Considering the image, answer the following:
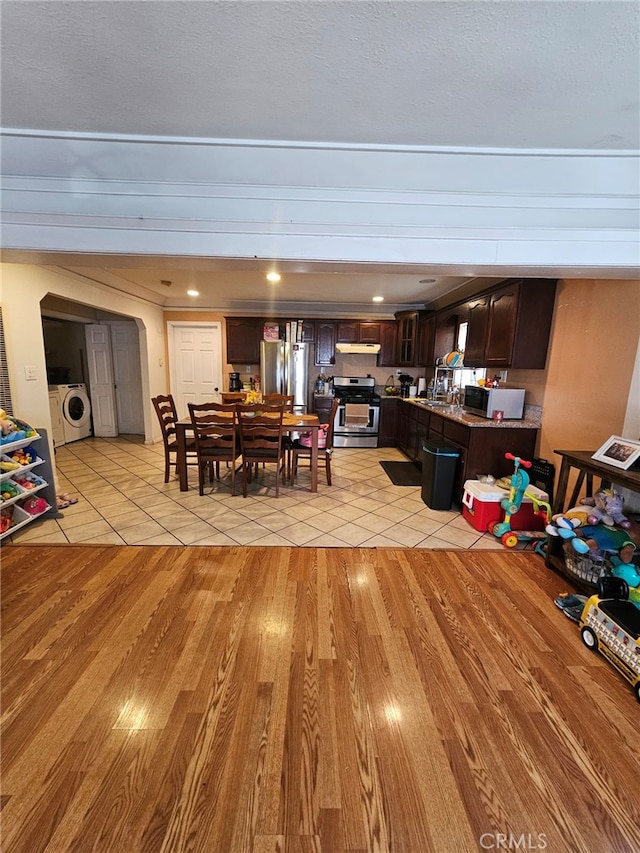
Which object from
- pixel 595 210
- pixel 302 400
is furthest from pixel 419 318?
pixel 595 210

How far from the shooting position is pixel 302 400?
5734mm

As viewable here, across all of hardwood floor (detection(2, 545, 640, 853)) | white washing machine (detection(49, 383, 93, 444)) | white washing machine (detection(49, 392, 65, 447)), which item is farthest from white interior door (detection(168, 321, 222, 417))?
hardwood floor (detection(2, 545, 640, 853))

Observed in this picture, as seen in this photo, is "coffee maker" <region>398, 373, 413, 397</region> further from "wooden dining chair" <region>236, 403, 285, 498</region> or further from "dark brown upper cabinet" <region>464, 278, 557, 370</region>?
"wooden dining chair" <region>236, 403, 285, 498</region>

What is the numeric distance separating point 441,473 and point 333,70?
9.51 feet

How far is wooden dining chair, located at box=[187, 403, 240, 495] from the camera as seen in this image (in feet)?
10.9

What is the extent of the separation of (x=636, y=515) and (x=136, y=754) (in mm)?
2877

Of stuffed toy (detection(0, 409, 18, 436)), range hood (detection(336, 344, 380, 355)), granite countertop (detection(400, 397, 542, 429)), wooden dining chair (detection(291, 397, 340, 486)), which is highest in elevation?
range hood (detection(336, 344, 380, 355))

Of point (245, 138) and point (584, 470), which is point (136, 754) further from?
point (584, 470)

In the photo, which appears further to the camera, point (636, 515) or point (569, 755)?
point (636, 515)

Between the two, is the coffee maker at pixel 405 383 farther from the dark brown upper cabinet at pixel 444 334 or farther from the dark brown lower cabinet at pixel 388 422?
the dark brown upper cabinet at pixel 444 334

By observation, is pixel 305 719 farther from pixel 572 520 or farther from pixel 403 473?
pixel 403 473

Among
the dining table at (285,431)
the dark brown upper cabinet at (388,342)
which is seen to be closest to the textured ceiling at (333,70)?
the dining table at (285,431)

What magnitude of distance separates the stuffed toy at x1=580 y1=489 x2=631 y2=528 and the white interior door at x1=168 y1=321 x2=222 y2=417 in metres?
5.48

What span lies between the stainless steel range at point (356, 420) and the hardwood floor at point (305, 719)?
3511 millimetres
